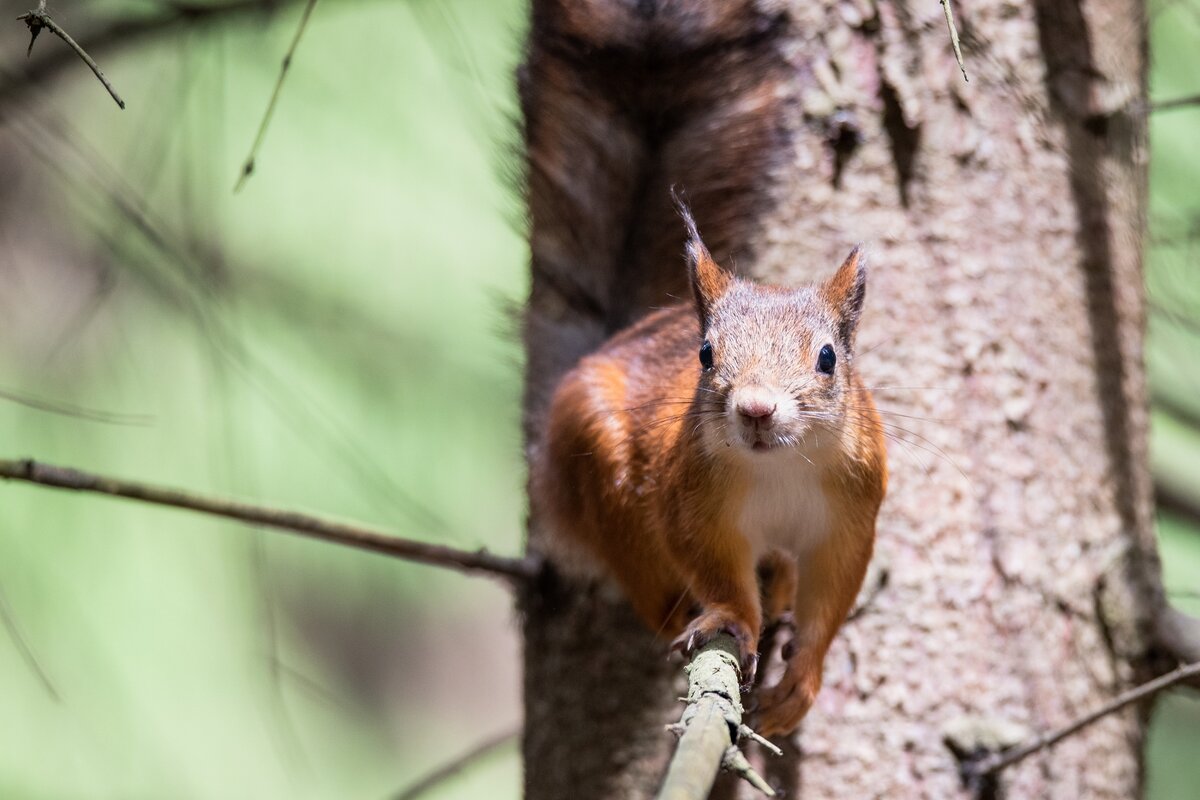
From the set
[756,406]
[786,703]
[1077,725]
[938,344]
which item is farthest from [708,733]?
[938,344]

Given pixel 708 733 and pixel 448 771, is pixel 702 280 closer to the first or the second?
pixel 708 733

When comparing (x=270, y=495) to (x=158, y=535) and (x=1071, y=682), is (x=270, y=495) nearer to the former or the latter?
(x=158, y=535)

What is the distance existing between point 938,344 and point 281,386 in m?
0.67

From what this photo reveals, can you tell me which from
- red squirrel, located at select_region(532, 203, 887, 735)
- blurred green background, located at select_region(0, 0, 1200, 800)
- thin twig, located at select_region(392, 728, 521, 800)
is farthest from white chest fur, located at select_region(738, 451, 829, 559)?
thin twig, located at select_region(392, 728, 521, 800)

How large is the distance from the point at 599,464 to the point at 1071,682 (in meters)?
0.50

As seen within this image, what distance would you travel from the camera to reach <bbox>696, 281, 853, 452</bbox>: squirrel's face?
2.70ft

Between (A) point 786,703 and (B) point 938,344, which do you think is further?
(B) point 938,344

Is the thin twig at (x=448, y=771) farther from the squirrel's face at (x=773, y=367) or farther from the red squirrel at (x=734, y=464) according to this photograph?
the squirrel's face at (x=773, y=367)

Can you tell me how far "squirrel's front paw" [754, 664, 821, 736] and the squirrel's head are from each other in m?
0.20

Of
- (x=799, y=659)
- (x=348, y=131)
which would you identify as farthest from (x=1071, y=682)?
(x=348, y=131)

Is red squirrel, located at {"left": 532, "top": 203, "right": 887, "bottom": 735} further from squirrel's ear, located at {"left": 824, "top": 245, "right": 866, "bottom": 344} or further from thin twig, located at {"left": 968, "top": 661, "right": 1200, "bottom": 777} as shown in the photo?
thin twig, located at {"left": 968, "top": 661, "right": 1200, "bottom": 777}

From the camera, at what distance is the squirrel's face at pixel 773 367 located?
0.82 metres

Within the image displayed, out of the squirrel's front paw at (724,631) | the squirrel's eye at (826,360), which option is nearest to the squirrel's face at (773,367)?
the squirrel's eye at (826,360)

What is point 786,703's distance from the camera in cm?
97
